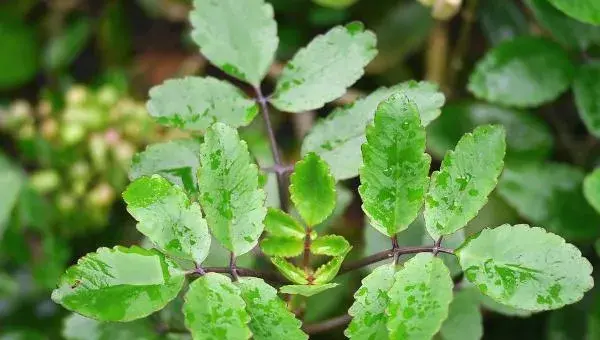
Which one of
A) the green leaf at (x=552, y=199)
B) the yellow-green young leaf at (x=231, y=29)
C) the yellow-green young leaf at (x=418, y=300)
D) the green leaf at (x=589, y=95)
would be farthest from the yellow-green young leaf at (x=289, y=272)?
the green leaf at (x=589, y=95)

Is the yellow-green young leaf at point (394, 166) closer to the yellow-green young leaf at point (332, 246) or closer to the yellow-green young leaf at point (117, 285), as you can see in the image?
the yellow-green young leaf at point (332, 246)

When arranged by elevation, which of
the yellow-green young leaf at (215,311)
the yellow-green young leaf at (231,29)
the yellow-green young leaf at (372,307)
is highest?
the yellow-green young leaf at (231,29)

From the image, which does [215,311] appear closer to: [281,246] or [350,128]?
[281,246]

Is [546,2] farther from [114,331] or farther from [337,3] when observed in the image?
[114,331]

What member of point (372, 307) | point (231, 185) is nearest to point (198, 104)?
point (231, 185)

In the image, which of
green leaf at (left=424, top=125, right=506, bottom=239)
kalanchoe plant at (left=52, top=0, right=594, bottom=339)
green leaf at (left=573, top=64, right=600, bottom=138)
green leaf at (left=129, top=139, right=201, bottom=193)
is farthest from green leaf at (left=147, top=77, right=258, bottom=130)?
green leaf at (left=573, top=64, right=600, bottom=138)

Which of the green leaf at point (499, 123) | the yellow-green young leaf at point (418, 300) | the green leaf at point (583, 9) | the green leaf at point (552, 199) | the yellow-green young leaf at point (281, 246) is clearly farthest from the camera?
the green leaf at point (499, 123)

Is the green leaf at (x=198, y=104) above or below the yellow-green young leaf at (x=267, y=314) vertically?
above

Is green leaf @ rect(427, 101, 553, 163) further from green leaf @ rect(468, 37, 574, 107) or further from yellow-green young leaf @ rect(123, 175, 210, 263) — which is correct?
yellow-green young leaf @ rect(123, 175, 210, 263)

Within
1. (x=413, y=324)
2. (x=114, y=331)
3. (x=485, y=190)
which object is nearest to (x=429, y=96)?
(x=485, y=190)
